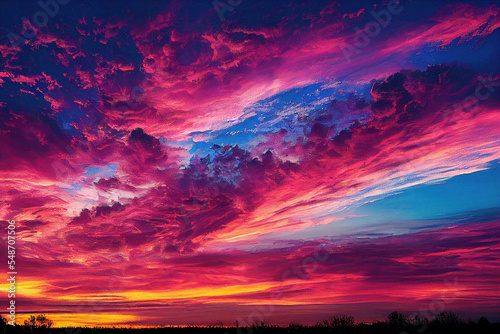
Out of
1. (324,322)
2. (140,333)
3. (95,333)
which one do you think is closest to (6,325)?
(95,333)

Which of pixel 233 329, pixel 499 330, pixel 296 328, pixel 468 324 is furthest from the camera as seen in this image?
pixel 233 329

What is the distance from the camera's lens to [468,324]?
977 inches

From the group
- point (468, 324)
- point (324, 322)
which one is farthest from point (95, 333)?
point (468, 324)

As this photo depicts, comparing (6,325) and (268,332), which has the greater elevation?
(6,325)

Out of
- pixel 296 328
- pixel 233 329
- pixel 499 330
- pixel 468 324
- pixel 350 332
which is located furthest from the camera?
pixel 233 329

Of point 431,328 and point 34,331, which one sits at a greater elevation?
point 34,331

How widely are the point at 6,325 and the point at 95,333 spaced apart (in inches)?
391

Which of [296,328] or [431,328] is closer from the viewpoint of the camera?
[431,328]

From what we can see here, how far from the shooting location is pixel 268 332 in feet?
89.8

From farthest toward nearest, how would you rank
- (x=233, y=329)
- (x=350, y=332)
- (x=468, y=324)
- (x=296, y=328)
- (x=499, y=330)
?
(x=233, y=329) < (x=296, y=328) < (x=350, y=332) < (x=468, y=324) < (x=499, y=330)

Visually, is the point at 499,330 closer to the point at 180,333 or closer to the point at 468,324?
the point at 468,324

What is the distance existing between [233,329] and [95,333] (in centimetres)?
1262

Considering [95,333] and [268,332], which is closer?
[268,332]

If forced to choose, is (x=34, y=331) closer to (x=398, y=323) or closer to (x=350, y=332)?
(x=350, y=332)
